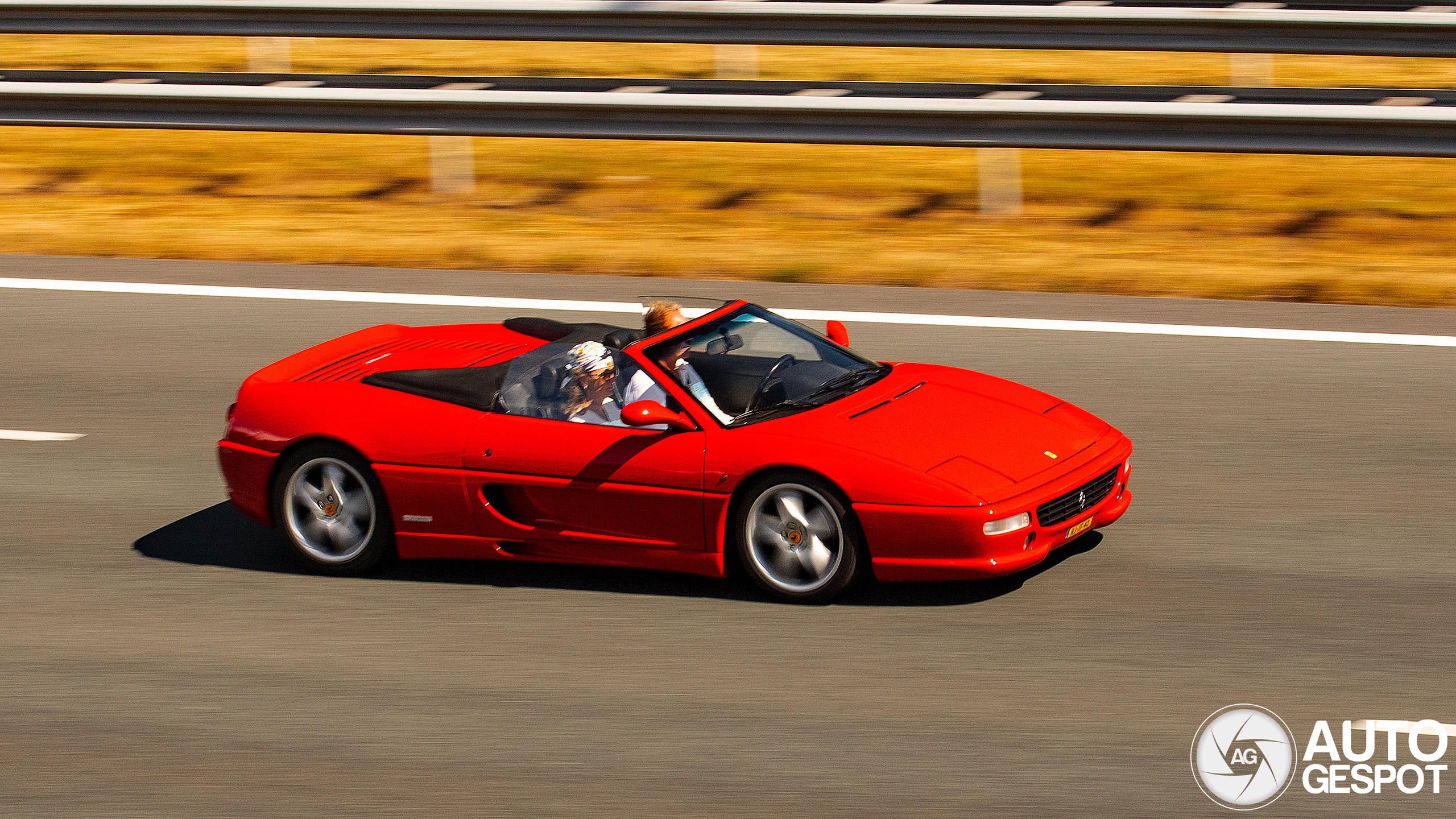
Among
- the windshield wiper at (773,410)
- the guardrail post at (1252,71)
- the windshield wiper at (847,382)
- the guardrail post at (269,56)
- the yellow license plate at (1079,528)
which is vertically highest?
the guardrail post at (269,56)

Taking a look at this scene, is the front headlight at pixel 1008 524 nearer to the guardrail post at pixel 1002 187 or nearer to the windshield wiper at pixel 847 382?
the windshield wiper at pixel 847 382

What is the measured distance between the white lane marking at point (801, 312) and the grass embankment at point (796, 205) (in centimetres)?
87

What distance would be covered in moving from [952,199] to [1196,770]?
8418 mm

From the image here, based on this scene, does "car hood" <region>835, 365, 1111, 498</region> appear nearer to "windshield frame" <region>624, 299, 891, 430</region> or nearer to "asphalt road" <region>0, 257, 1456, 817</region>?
"windshield frame" <region>624, 299, 891, 430</region>

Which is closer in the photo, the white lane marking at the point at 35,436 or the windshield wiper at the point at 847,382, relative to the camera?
the windshield wiper at the point at 847,382

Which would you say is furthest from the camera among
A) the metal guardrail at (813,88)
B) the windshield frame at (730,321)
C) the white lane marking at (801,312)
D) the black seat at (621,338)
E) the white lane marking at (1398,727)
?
the metal guardrail at (813,88)

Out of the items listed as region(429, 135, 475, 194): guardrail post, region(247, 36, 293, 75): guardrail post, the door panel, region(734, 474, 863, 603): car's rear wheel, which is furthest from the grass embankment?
region(734, 474, 863, 603): car's rear wheel

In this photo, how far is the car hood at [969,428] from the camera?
6488mm

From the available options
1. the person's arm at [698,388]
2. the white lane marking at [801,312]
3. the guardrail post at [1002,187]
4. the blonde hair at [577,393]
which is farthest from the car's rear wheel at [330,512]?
the guardrail post at [1002,187]

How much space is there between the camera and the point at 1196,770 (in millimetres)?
5340

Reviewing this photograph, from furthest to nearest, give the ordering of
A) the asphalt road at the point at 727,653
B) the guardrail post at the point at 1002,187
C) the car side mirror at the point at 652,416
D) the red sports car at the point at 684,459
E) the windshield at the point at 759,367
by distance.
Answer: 1. the guardrail post at the point at 1002,187
2. the windshield at the point at 759,367
3. the car side mirror at the point at 652,416
4. the red sports car at the point at 684,459
5. the asphalt road at the point at 727,653

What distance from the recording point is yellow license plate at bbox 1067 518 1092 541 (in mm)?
6637

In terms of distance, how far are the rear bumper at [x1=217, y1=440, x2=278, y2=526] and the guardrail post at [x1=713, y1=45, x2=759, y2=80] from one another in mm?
8681

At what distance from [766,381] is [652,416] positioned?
0.65 meters
